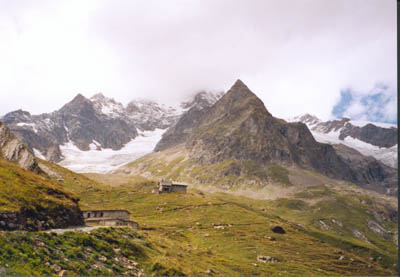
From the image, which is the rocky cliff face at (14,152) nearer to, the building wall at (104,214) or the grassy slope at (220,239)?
the grassy slope at (220,239)

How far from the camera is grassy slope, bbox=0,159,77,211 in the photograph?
36.7m

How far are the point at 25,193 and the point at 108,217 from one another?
46.5m

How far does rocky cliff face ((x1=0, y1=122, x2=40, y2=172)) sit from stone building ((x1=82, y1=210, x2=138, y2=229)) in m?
53.9

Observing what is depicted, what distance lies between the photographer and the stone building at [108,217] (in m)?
75.4

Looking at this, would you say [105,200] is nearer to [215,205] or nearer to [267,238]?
[215,205]

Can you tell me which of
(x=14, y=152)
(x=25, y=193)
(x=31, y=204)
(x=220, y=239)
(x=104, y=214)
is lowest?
(x=220, y=239)

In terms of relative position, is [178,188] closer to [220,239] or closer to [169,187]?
[169,187]

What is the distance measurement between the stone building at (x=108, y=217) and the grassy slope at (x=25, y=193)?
86.9ft

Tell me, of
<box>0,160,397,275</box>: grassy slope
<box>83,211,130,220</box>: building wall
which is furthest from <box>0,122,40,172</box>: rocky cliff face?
<box>83,211,130,220</box>: building wall

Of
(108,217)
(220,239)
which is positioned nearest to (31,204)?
(108,217)

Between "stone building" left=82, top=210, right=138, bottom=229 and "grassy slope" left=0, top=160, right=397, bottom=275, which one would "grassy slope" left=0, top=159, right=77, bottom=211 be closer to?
"grassy slope" left=0, top=160, right=397, bottom=275

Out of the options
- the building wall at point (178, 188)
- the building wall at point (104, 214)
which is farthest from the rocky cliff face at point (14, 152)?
the building wall at point (178, 188)

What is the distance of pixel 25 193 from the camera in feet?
132

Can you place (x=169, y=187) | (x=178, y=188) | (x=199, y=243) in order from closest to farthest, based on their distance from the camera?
1. (x=199, y=243)
2. (x=169, y=187)
3. (x=178, y=188)
